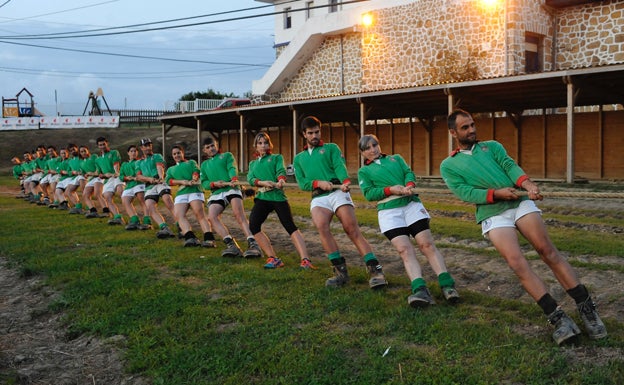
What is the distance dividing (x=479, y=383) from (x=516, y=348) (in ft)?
2.58

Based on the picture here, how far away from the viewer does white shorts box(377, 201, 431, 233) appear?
646 cm

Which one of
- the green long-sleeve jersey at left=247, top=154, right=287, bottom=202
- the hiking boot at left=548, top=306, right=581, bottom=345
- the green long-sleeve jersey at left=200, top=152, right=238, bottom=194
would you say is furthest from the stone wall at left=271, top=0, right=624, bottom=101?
the hiking boot at left=548, top=306, right=581, bottom=345

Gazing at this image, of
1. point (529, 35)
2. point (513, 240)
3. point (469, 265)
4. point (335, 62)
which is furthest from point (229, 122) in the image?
point (513, 240)

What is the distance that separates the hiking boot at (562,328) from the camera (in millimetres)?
4652

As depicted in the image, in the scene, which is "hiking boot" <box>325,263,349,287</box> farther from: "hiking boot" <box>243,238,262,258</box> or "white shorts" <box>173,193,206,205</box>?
"white shorts" <box>173,193,206,205</box>

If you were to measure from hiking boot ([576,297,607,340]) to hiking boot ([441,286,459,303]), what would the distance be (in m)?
1.38

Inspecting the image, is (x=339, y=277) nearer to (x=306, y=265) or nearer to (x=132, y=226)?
(x=306, y=265)

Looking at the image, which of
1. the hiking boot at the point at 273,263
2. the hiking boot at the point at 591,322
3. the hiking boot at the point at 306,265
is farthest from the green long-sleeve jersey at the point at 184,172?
the hiking boot at the point at 591,322

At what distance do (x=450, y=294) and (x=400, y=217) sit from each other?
3.29 feet

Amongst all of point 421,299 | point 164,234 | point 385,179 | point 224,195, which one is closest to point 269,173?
point 224,195

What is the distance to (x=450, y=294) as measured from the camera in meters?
6.04

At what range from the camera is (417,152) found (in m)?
25.2

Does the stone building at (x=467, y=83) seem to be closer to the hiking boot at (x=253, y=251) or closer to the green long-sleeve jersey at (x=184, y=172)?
the green long-sleeve jersey at (x=184, y=172)

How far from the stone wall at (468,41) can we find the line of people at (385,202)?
16.7 metres
